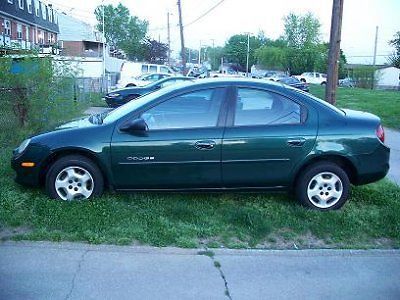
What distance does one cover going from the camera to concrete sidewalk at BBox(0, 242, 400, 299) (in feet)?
11.9

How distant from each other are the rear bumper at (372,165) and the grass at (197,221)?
40 cm

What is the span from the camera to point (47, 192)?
545 cm

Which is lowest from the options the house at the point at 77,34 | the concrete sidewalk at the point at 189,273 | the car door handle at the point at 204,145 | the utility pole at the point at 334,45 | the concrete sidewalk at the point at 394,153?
the concrete sidewalk at the point at 394,153

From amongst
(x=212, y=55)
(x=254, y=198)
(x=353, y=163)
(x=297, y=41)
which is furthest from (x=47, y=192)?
(x=212, y=55)

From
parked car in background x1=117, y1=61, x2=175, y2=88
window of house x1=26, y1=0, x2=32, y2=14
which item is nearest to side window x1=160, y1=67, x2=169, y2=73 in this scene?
parked car in background x1=117, y1=61, x2=175, y2=88

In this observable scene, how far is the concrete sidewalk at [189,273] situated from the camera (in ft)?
11.9

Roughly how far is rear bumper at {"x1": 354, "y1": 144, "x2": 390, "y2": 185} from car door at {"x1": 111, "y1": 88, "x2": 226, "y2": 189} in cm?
171

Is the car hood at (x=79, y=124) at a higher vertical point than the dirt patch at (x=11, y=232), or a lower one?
higher

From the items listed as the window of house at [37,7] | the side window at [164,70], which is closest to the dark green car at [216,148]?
the side window at [164,70]

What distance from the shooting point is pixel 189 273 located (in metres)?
3.94

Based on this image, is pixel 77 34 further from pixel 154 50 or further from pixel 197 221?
pixel 197 221

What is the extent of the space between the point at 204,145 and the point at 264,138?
2.29 ft

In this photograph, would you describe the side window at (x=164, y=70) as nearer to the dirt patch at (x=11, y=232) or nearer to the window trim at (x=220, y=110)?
the window trim at (x=220, y=110)

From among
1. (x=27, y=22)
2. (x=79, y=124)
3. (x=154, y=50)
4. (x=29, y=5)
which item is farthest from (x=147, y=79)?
(x=154, y=50)
